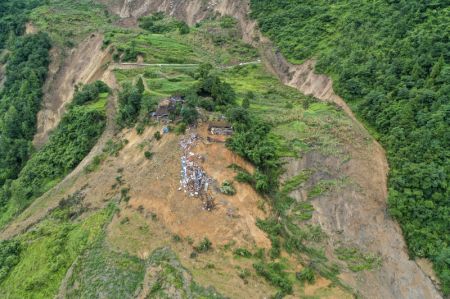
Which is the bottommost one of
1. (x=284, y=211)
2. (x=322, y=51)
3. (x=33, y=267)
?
(x=33, y=267)

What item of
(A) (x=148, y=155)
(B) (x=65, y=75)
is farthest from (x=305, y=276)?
(B) (x=65, y=75)

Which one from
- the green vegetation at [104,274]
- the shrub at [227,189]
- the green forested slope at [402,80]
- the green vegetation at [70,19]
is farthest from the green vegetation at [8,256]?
the green vegetation at [70,19]

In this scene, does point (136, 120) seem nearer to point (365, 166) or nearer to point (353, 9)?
point (365, 166)

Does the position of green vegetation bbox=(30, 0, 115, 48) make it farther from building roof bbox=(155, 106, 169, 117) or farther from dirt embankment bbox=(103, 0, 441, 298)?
dirt embankment bbox=(103, 0, 441, 298)

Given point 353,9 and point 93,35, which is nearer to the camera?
point 353,9

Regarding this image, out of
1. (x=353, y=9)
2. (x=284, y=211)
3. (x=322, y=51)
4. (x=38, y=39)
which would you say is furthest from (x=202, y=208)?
(x=38, y=39)

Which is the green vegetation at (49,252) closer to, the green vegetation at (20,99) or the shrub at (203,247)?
the shrub at (203,247)
